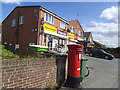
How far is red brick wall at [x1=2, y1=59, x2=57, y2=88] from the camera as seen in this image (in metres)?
2.50

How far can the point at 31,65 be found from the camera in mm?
3070

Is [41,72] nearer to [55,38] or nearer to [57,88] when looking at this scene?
[57,88]

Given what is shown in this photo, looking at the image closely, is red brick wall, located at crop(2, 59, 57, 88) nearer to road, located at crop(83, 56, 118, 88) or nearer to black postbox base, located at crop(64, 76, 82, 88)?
black postbox base, located at crop(64, 76, 82, 88)

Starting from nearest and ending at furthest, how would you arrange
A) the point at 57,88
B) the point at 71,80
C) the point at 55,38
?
the point at 57,88 → the point at 71,80 → the point at 55,38

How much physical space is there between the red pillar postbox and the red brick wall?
0.73m

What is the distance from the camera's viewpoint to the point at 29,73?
3.02 metres

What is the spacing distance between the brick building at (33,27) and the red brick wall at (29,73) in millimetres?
9129

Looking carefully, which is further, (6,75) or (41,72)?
(41,72)

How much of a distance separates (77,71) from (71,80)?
48 centimetres

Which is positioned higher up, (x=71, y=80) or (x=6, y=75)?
(x=6, y=75)

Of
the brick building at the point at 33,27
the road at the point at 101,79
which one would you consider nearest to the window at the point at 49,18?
the brick building at the point at 33,27

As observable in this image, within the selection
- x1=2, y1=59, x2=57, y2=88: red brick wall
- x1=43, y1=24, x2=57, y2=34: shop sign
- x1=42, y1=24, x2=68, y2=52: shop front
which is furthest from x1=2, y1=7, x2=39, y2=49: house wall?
x1=2, y1=59, x2=57, y2=88: red brick wall

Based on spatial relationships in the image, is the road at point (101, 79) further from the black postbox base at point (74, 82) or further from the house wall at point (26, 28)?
the house wall at point (26, 28)

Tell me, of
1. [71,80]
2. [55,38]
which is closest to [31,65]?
[71,80]
